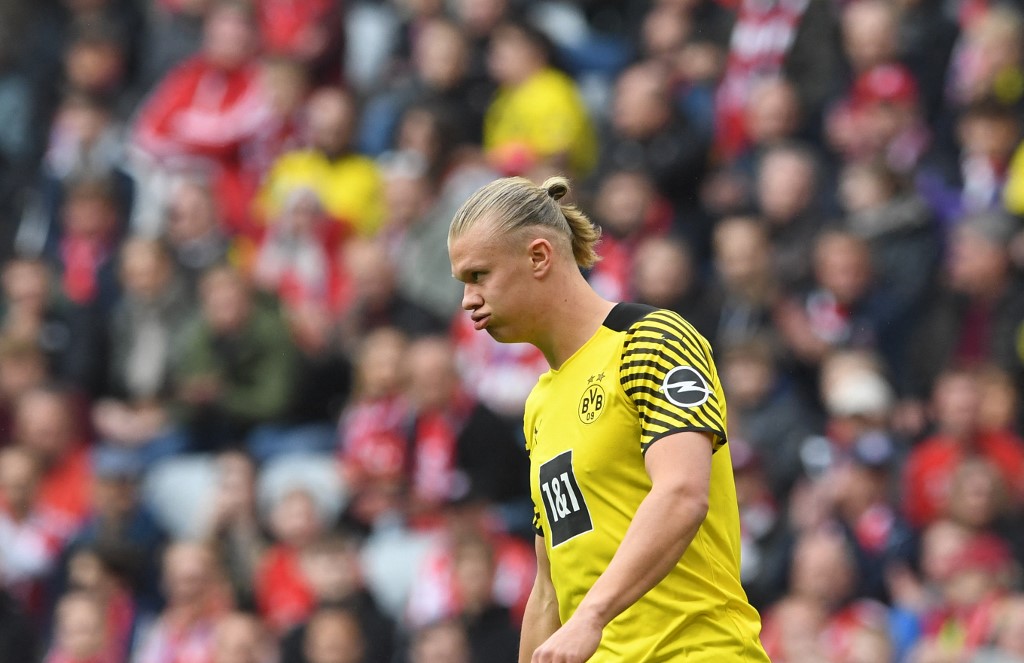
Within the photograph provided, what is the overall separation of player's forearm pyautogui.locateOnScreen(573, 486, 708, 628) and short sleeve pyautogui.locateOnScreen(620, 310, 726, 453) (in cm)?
18

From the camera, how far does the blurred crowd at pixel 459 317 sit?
28.1 feet

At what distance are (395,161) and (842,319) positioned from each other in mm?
3518

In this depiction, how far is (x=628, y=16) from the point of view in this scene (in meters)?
12.0

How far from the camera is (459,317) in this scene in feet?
34.8

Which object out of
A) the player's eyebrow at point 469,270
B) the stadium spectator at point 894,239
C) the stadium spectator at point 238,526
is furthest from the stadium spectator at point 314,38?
the player's eyebrow at point 469,270

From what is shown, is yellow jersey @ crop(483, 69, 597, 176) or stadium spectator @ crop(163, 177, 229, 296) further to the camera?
stadium spectator @ crop(163, 177, 229, 296)

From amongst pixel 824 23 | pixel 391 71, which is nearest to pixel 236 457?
pixel 391 71

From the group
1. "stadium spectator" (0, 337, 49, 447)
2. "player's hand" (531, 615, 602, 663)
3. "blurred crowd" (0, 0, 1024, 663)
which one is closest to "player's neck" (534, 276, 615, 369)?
"player's hand" (531, 615, 602, 663)

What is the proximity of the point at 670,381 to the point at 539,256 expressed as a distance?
1.70 feet

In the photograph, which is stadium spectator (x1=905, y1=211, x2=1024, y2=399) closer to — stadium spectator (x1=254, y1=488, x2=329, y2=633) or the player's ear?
stadium spectator (x1=254, y1=488, x2=329, y2=633)

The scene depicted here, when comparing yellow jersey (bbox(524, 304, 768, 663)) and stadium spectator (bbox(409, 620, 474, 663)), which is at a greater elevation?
yellow jersey (bbox(524, 304, 768, 663))

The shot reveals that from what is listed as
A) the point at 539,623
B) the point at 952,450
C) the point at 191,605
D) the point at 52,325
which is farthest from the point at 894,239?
the point at 52,325

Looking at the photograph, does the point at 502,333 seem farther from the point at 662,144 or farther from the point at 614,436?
the point at 662,144

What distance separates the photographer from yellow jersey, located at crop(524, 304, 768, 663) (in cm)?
427
